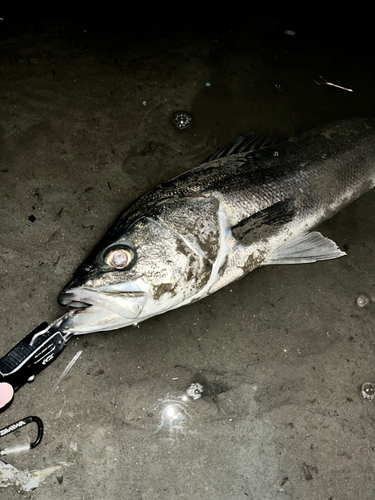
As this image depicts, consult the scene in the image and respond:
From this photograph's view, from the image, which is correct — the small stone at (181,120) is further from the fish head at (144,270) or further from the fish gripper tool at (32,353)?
the fish gripper tool at (32,353)

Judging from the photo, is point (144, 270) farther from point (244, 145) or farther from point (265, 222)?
point (244, 145)

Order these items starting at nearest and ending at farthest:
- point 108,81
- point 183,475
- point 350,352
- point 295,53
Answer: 1. point 183,475
2. point 350,352
3. point 108,81
4. point 295,53

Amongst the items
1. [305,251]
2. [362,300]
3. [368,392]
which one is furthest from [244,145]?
[368,392]

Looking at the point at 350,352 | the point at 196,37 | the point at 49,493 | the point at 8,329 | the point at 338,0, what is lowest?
the point at 350,352

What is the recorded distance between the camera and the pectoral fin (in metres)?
3.33

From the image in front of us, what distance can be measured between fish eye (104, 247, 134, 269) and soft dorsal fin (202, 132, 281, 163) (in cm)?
138

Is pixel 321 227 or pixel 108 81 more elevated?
pixel 108 81

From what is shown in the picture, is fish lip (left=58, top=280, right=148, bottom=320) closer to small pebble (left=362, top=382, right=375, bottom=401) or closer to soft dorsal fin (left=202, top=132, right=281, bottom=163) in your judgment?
soft dorsal fin (left=202, top=132, right=281, bottom=163)

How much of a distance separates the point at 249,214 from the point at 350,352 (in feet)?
5.62

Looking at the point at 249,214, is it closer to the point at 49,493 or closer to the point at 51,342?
the point at 51,342

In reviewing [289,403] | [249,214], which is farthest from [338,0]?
[289,403]

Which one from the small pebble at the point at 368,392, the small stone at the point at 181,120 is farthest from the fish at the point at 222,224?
the small pebble at the point at 368,392

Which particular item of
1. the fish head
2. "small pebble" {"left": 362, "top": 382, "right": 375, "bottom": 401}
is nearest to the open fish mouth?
the fish head

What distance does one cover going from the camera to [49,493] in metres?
3.16
